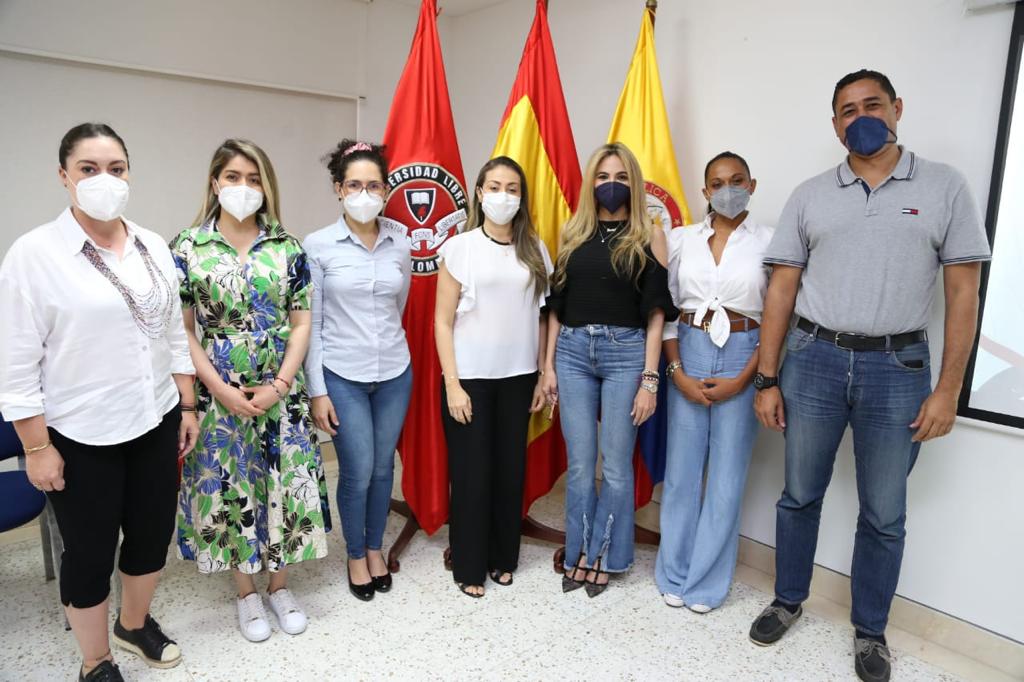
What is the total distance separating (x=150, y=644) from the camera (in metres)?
2.12

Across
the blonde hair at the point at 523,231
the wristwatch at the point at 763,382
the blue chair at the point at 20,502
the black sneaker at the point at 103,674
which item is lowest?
the black sneaker at the point at 103,674

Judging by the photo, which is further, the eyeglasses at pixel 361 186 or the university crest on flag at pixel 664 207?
the university crest on flag at pixel 664 207

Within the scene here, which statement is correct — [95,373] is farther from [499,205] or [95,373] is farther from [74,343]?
[499,205]

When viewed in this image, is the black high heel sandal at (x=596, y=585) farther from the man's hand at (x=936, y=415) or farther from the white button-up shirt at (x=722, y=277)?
the man's hand at (x=936, y=415)

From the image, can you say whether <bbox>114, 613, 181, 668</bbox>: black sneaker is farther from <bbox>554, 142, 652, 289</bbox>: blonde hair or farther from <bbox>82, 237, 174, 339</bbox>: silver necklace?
<bbox>554, 142, 652, 289</bbox>: blonde hair

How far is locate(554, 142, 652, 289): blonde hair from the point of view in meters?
2.38

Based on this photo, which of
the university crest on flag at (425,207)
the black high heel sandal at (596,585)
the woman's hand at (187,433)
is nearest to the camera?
the woman's hand at (187,433)

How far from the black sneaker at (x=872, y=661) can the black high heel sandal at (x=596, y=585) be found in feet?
2.89

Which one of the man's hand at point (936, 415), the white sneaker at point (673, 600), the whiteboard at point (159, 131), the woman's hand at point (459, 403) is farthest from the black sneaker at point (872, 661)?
the whiteboard at point (159, 131)

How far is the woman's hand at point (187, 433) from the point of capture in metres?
2.04

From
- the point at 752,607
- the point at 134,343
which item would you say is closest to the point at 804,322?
the point at 752,607

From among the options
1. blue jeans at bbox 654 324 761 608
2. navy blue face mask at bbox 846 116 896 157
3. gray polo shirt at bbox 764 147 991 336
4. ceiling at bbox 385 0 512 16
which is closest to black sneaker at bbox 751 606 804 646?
blue jeans at bbox 654 324 761 608

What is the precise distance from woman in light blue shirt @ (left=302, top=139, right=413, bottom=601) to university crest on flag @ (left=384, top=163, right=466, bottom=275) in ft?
1.07

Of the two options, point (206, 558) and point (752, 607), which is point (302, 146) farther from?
point (752, 607)
